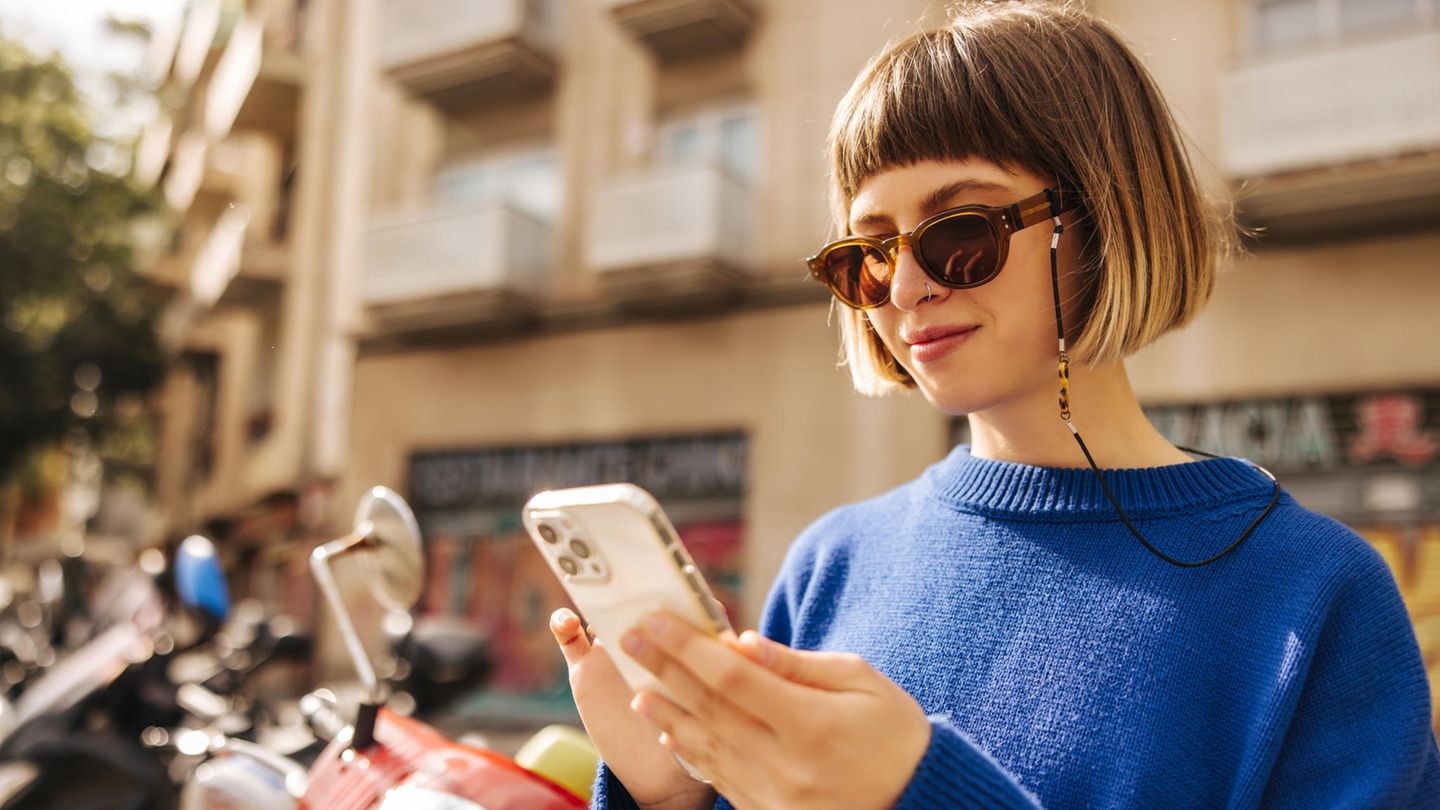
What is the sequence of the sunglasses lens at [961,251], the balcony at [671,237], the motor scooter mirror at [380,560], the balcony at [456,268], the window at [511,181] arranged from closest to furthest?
the sunglasses lens at [961,251]
the motor scooter mirror at [380,560]
the balcony at [671,237]
the balcony at [456,268]
the window at [511,181]

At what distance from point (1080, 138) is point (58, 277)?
18.8 meters

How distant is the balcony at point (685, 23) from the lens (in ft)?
30.9

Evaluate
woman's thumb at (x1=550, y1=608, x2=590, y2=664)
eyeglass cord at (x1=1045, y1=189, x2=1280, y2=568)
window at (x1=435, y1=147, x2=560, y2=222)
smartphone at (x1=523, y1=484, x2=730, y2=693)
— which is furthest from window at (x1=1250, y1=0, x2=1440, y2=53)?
smartphone at (x1=523, y1=484, x2=730, y2=693)

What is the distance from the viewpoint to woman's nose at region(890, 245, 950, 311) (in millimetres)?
1167

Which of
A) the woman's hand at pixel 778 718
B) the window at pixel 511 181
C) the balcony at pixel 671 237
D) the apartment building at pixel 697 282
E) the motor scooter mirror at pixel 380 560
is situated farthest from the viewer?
the window at pixel 511 181

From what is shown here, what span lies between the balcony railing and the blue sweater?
6.60 metres

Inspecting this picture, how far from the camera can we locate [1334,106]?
22.2ft

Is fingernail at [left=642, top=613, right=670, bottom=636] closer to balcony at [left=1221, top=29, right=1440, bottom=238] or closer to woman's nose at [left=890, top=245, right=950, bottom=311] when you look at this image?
woman's nose at [left=890, top=245, right=950, bottom=311]

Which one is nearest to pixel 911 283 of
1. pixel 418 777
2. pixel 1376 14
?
pixel 418 777

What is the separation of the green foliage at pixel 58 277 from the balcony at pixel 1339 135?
1628 centimetres

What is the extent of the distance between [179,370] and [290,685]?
33.5ft

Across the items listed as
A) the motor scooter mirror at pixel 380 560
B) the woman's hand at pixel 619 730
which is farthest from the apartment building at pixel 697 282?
the woman's hand at pixel 619 730

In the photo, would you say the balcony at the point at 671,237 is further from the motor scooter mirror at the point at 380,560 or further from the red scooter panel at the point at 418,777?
the red scooter panel at the point at 418,777

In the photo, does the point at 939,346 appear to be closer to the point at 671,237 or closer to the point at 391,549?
the point at 391,549
